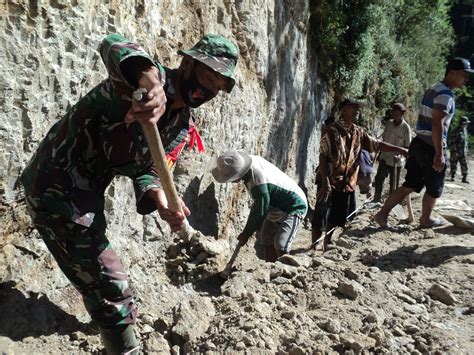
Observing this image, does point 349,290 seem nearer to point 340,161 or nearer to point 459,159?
point 340,161

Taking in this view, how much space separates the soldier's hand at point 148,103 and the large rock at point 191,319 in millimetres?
1511

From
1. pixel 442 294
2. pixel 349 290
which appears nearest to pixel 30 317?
pixel 349 290

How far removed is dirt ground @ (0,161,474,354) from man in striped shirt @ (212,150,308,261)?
16.3 inches

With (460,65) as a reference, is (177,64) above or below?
below

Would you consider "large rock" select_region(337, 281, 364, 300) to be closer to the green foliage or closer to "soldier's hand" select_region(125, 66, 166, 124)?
"soldier's hand" select_region(125, 66, 166, 124)

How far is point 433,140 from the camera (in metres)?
5.41

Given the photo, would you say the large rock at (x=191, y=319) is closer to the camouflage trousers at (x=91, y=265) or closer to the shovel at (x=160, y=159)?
the camouflage trousers at (x=91, y=265)

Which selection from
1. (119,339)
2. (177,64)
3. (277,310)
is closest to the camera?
(119,339)

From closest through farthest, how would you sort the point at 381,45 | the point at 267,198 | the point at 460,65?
the point at 267,198, the point at 460,65, the point at 381,45

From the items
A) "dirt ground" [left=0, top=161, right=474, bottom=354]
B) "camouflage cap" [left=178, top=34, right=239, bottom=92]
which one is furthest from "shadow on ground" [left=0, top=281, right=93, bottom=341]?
"camouflage cap" [left=178, top=34, right=239, bottom=92]

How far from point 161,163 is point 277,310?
1.62m

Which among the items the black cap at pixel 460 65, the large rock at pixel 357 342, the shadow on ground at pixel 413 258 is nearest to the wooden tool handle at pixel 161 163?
the large rock at pixel 357 342

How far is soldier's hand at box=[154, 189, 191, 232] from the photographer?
240cm

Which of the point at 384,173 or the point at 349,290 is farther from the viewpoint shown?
the point at 384,173
